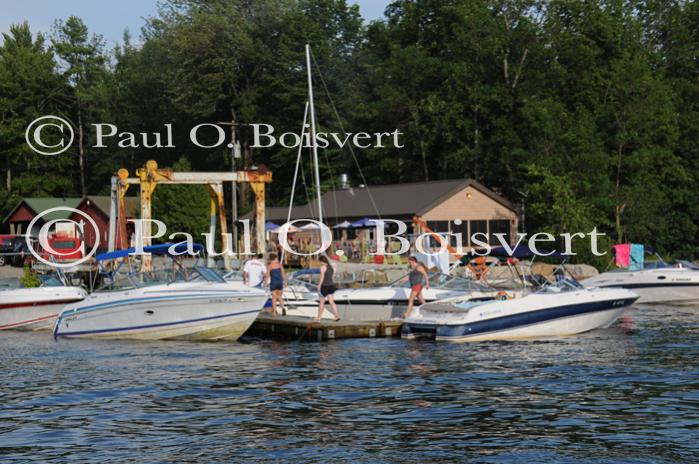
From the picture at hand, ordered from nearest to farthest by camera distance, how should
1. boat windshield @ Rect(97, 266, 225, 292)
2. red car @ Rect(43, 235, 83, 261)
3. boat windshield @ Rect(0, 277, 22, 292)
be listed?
boat windshield @ Rect(97, 266, 225, 292)
boat windshield @ Rect(0, 277, 22, 292)
red car @ Rect(43, 235, 83, 261)

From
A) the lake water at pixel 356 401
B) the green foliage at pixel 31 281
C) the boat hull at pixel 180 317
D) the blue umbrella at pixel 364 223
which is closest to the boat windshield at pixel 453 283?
the lake water at pixel 356 401

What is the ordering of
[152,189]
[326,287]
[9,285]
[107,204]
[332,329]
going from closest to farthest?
[332,329] < [326,287] < [9,285] < [152,189] < [107,204]

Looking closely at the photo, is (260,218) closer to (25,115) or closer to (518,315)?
(518,315)

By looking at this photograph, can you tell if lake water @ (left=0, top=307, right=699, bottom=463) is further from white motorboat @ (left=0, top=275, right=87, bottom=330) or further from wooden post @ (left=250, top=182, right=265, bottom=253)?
wooden post @ (left=250, top=182, right=265, bottom=253)

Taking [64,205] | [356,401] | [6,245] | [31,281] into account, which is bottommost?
[356,401]

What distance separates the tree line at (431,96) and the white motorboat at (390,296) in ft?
92.0

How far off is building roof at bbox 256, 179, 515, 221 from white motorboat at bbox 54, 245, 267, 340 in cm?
3013

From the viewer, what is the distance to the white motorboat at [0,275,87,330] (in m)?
29.7

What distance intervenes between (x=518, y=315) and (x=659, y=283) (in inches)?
546

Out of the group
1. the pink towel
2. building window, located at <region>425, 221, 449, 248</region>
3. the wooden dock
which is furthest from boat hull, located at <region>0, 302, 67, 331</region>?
the pink towel

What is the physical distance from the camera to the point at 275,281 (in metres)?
28.3

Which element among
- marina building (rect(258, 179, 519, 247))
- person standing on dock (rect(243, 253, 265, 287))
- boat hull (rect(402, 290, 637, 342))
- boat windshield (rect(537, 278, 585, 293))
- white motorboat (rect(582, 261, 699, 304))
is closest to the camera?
boat hull (rect(402, 290, 637, 342))

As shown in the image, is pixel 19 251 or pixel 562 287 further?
pixel 19 251

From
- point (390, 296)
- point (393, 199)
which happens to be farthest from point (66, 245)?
point (390, 296)
